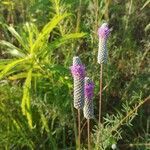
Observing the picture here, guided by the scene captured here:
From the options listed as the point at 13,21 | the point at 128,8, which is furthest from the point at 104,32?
the point at 13,21

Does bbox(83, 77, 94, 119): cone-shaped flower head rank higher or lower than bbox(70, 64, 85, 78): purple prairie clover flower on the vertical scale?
lower

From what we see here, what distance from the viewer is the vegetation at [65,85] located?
1.80 meters

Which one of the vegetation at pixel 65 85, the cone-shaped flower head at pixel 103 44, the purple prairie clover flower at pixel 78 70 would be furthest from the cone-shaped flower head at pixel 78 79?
the vegetation at pixel 65 85

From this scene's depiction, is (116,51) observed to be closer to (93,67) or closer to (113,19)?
(93,67)

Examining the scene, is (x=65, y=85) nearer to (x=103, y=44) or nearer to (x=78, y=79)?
(x=103, y=44)

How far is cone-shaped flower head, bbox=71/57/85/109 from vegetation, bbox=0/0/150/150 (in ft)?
1.00

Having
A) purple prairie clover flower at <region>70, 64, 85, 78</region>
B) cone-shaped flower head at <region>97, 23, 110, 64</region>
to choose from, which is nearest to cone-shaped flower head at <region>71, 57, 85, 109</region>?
purple prairie clover flower at <region>70, 64, 85, 78</region>

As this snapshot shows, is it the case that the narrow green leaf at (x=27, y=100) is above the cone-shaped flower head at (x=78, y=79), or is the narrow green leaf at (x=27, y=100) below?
below

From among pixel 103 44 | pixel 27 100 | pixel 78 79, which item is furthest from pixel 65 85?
pixel 78 79

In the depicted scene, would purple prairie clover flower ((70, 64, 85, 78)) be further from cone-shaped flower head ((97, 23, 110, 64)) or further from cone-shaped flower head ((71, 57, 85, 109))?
cone-shaped flower head ((97, 23, 110, 64))

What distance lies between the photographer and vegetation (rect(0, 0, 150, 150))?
180 centimetres

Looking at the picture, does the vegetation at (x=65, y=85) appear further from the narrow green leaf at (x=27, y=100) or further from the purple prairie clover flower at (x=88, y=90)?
the purple prairie clover flower at (x=88, y=90)

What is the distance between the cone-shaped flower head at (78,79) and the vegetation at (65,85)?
1.00ft

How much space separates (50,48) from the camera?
1.84 metres
